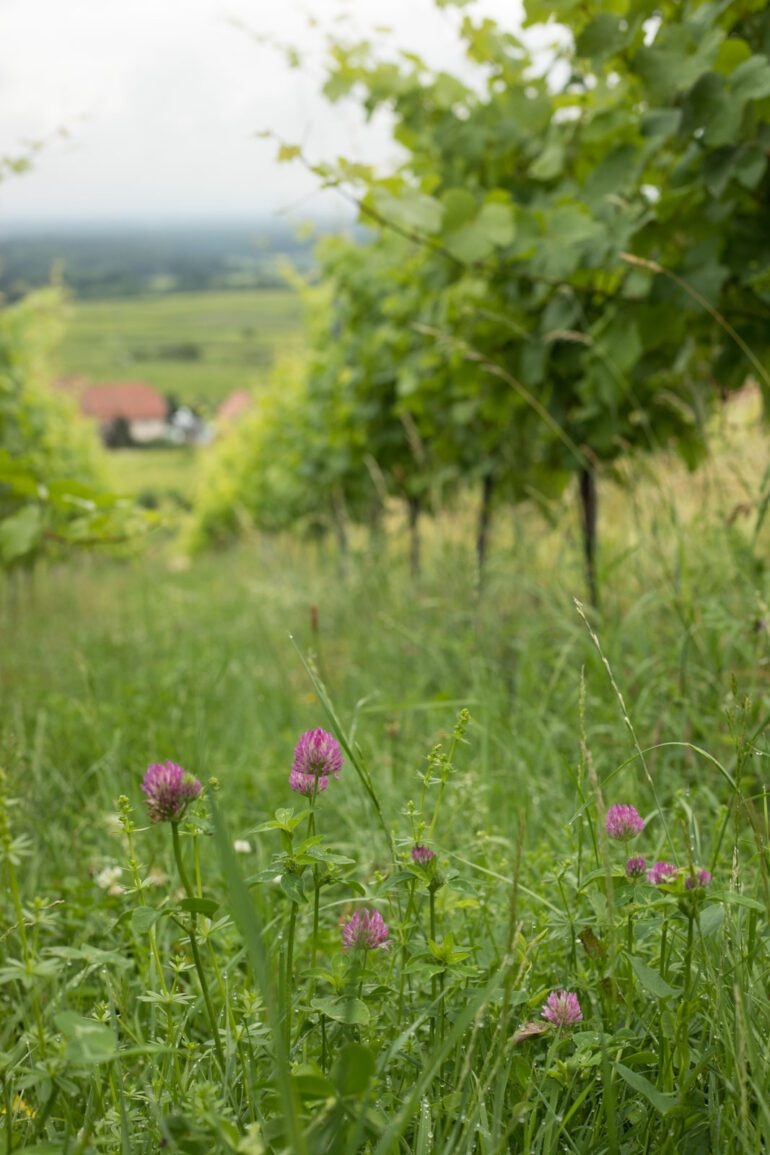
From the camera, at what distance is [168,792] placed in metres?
0.94

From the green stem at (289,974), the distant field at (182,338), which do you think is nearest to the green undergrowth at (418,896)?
the green stem at (289,974)

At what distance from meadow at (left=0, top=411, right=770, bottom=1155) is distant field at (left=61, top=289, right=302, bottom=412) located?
8053 centimetres

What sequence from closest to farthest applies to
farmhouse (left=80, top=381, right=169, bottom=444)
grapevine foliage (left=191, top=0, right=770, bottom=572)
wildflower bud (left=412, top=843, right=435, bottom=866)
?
wildflower bud (left=412, top=843, right=435, bottom=866)
grapevine foliage (left=191, top=0, right=770, bottom=572)
farmhouse (left=80, top=381, right=169, bottom=444)

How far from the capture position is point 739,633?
7.32 feet

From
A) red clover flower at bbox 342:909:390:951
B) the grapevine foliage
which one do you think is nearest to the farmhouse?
the grapevine foliage

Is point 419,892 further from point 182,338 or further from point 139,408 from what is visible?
point 182,338

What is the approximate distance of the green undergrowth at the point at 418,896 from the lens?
91 cm

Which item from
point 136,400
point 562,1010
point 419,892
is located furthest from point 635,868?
point 136,400

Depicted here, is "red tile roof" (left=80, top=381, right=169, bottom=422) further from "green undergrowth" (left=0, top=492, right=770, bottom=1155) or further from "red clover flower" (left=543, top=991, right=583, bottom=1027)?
"red clover flower" (left=543, top=991, right=583, bottom=1027)

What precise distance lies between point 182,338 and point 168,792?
352ft

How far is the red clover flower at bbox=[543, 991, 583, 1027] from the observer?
3.44 ft

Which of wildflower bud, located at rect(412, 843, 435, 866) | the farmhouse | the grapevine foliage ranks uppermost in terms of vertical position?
the farmhouse

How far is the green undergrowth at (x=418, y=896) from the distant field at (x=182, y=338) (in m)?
80.4

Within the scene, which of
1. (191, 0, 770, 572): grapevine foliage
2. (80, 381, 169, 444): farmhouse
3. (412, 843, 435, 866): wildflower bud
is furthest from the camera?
(80, 381, 169, 444): farmhouse
